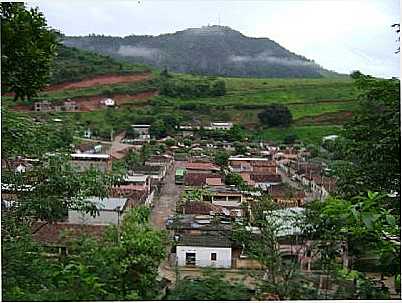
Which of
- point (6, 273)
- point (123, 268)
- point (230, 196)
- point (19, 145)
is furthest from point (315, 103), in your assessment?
point (6, 273)

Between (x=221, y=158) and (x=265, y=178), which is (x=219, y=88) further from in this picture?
(x=265, y=178)

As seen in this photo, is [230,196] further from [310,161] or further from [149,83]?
[149,83]

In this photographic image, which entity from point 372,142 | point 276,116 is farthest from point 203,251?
point 372,142

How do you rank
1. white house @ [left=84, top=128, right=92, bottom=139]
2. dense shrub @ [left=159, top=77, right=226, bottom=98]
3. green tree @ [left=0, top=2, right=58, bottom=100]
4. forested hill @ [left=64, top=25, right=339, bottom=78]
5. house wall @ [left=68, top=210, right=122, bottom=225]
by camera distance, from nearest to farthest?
green tree @ [left=0, top=2, right=58, bottom=100], house wall @ [left=68, top=210, right=122, bottom=225], forested hill @ [left=64, top=25, right=339, bottom=78], white house @ [left=84, top=128, right=92, bottom=139], dense shrub @ [left=159, top=77, right=226, bottom=98]

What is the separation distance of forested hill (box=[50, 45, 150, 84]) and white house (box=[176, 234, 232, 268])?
29.8 inches

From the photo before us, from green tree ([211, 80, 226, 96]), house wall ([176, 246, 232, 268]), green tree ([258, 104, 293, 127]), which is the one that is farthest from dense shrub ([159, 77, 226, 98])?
house wall ([176, 246, 232, 268])

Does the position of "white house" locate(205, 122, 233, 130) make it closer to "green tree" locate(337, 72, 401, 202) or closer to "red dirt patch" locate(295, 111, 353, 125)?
"red dirt patch" locate(295, 111, 353, 125)

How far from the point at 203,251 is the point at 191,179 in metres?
0.32

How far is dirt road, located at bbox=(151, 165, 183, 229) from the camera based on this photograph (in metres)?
2.23

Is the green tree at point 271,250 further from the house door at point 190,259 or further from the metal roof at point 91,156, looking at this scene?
the metal roof at point 91,156

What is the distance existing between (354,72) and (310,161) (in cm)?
Result: 38

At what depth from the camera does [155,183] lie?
238 cm

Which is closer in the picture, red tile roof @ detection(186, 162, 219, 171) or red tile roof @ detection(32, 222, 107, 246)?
red tile roof @ detection(32, 222, 107, 246)

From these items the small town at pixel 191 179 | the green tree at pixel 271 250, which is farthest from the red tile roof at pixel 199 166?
the green tree at pixel 271 250
